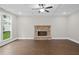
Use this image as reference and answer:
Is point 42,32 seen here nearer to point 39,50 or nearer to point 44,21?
point 44,21

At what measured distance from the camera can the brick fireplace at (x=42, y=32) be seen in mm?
8555

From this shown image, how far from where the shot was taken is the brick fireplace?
28.1ft

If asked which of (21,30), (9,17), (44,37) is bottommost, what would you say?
(44,37)

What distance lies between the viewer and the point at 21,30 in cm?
851

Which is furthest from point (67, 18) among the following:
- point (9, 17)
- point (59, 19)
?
point (9, 17)

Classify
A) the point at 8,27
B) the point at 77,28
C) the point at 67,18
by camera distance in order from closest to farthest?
the point at 77,28
the point at 8,27
the point at 67,18

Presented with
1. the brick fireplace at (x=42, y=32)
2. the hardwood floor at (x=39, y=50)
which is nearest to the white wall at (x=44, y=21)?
the brick fireplace at (x=42, y=32)

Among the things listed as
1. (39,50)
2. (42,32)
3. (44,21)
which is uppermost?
(44,21)

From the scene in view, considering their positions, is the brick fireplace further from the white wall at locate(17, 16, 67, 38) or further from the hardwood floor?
the hardwood floor

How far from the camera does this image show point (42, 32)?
29.0 feet

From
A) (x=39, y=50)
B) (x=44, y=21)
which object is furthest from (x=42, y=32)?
(x=39, y=50)

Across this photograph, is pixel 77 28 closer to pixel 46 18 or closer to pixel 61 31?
pixel 61 31

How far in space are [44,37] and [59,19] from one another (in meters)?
1.96

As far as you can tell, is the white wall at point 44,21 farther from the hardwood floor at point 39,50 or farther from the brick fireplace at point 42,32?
the hardwood floor at point 39,50
